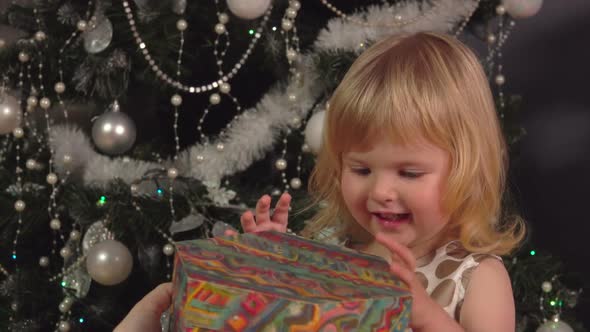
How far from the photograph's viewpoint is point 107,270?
1367 mm

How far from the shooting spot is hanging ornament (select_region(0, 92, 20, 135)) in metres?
1.42

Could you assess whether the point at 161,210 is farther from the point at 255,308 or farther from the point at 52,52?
the point at 255,308

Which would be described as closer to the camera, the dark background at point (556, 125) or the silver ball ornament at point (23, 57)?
the silver ball ornament at point (23, 57)

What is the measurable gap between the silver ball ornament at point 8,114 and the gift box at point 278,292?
84 cm

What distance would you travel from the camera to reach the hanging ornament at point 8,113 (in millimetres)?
1420

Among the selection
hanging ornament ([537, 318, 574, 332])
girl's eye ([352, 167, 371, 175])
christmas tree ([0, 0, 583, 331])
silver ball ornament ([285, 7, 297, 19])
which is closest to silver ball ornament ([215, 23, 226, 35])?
christmas tree ([0, 0, 583, 331])

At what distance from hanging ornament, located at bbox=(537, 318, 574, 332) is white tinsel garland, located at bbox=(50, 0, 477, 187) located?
0.51 m

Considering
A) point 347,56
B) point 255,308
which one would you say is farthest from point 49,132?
point 255,308

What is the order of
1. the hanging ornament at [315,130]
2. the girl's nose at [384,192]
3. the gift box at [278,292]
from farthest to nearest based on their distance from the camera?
1. the hanging ornament at [315,130]
2. the girl's nose at [384,192]
3. the gift box at [278,292]

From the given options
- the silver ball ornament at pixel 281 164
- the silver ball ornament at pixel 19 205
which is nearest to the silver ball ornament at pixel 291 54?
the silver ball ornament at pixel 281 164

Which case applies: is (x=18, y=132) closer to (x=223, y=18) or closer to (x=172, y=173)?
(x=172, y=173)

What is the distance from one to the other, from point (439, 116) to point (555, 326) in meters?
0.68

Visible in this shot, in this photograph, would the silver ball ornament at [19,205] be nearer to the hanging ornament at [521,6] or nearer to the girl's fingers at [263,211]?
the girl's fingers at [263,211]

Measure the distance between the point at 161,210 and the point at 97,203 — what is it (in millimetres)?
107
